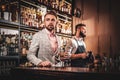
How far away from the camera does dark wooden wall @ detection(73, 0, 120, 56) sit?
5.70 metres

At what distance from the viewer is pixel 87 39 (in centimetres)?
600

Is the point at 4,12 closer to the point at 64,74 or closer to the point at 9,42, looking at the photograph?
the point at 9,42

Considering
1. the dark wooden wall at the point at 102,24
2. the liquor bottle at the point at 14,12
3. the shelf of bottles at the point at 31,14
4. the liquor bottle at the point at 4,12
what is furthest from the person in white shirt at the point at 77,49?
the dark wooden wall at the point at 102,24

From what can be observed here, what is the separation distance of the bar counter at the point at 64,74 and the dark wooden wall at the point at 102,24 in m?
3.81

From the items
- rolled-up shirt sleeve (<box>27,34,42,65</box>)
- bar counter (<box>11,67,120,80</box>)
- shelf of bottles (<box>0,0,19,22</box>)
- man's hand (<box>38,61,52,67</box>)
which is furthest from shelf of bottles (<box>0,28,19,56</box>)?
bar counter (<box>11,67,120,80</box>)

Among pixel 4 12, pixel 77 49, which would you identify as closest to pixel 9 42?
pixel 4 12

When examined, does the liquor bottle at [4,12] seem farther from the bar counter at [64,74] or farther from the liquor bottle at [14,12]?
the bar counter at [64,74]

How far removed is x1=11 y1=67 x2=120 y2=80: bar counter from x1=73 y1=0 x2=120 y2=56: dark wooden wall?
12.5ft

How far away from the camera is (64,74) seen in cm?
195

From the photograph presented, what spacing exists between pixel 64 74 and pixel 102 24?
412 cm

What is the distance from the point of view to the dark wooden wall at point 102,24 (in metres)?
5.70

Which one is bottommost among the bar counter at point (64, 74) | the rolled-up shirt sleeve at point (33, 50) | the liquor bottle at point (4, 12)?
the bar counter at point (64, 74)

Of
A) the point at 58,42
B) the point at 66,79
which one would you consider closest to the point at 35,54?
the point at 58,42

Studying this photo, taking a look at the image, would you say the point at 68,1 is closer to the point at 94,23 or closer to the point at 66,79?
the point at 94,23
